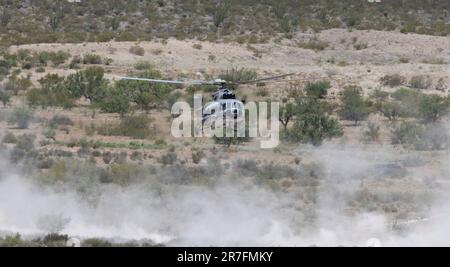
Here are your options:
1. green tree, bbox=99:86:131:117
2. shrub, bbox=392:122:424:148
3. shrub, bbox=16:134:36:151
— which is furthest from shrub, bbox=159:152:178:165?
green tree, bbox=99:86:131:117

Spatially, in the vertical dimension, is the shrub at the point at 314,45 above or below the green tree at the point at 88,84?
above

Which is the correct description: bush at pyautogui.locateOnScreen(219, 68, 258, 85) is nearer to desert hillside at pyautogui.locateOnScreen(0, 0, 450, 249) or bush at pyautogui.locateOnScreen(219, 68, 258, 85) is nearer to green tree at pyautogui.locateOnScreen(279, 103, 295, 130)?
desert hillside at pyautogui.locateOnScreen(0, 0, 450, 249)

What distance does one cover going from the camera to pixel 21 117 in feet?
145

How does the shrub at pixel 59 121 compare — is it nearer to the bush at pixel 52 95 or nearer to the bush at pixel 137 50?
the bush at pixel 52 95

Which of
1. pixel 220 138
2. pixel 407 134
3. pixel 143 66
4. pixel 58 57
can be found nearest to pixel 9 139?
pixel 220 138

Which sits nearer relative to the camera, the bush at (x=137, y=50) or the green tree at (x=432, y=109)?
the green tree at (x=432, y=109)

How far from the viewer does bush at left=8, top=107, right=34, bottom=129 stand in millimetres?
44031

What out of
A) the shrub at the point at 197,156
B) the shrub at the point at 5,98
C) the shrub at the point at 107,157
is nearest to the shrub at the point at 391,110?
the shrub at the point at 197,156

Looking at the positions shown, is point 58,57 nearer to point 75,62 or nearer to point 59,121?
point 75,62

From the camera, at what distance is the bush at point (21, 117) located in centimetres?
4403

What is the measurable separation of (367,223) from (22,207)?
9.69 metres

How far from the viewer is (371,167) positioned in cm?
3659
